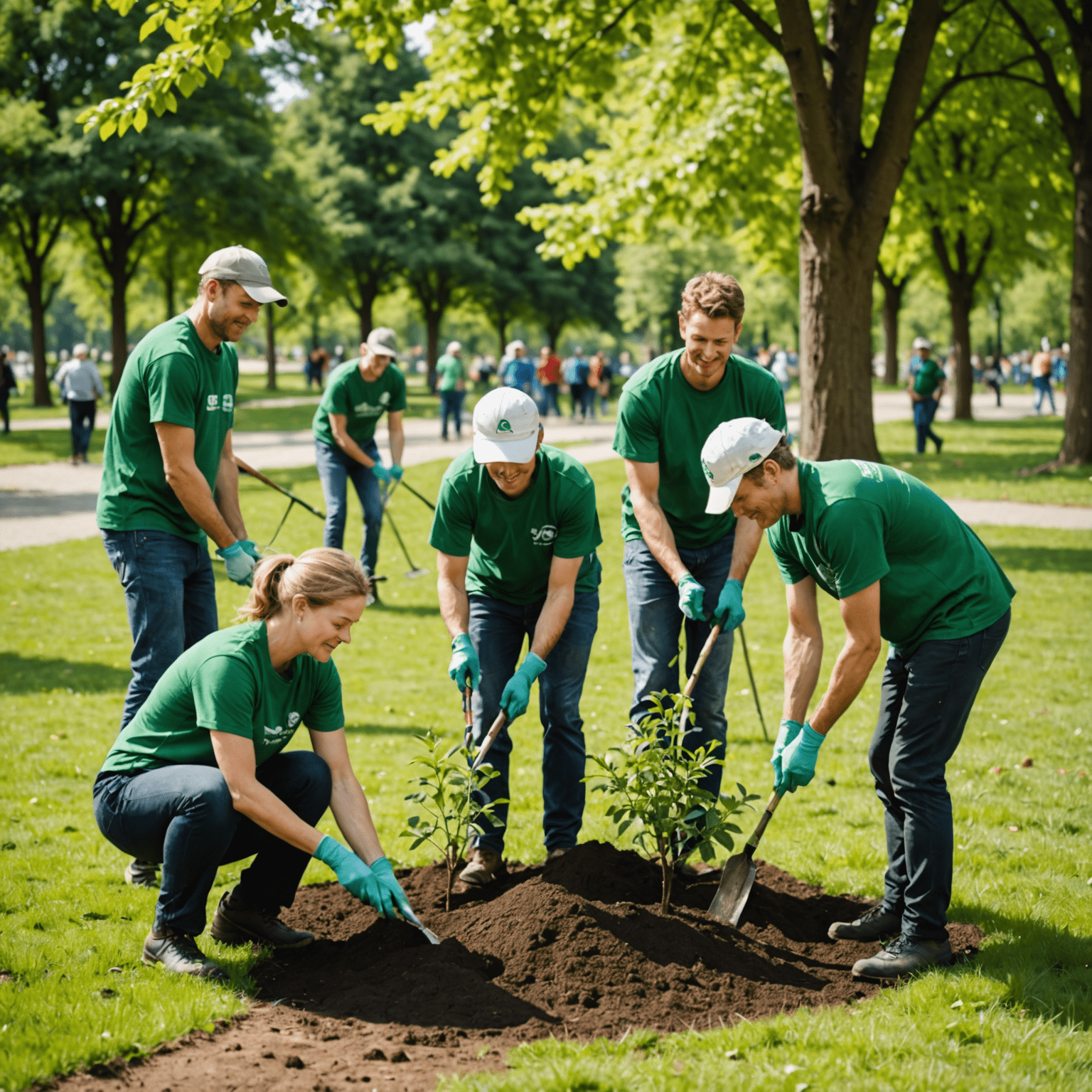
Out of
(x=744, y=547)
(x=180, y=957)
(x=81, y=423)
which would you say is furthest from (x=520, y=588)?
(x=81, y=423)

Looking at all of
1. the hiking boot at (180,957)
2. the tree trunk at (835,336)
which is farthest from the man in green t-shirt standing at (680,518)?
the tree trunk at (835,336)

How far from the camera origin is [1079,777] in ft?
19.3

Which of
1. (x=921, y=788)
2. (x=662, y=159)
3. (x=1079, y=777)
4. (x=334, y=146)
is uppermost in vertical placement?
(x=334, y=146)

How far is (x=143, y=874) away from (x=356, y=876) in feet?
4.54

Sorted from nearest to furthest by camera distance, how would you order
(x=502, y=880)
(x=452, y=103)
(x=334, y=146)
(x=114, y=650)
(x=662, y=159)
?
(x=502, y=880)
(x=114, y=650)
(x=452, y=103)
(x=662, y=159)
(x=334, y=146)

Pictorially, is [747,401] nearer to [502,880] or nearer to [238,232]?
[502,880]

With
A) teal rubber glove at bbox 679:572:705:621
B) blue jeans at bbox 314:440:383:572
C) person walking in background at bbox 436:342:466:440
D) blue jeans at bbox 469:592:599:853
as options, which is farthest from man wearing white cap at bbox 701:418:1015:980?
person walking in background at bbox 436:342:466:440

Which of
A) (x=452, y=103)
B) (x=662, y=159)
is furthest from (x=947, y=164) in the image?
(x=452, y=103)

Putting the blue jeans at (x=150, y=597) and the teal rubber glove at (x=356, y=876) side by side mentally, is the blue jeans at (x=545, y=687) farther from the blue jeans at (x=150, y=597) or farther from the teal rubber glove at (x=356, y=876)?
the blue jeans at (x=150, y=597)

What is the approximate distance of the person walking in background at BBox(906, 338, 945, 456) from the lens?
18.7m

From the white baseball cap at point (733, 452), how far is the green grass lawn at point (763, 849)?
164cm

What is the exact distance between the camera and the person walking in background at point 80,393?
18.0m

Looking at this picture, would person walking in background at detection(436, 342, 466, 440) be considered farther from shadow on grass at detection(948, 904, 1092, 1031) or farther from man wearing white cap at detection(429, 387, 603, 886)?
shadow on grass at detection(948, 904, 1092, 1031)

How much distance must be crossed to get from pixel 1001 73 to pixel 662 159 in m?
4.85
